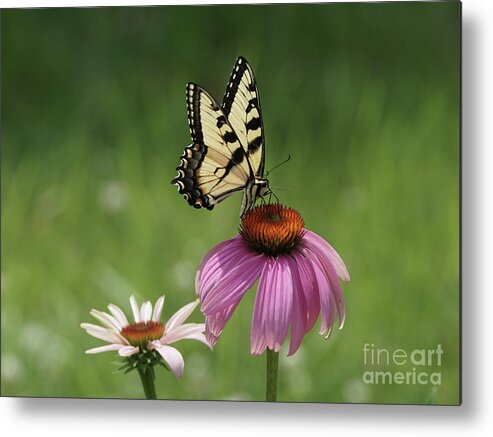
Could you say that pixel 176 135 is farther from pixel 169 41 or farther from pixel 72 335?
pixel 72 335

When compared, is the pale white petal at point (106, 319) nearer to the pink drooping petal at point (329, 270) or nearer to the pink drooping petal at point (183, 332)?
the pink drooping petal at point (183, 332)

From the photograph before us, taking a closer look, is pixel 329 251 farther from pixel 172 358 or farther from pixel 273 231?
pixel 172 358

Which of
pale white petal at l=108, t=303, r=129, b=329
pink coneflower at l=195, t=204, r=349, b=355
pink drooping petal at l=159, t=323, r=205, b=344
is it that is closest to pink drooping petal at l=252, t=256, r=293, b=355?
pink coneflower at l=195, t=204, r=349, b=355

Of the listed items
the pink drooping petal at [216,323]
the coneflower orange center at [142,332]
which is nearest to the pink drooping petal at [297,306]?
the pink drooping petal at [216,323]

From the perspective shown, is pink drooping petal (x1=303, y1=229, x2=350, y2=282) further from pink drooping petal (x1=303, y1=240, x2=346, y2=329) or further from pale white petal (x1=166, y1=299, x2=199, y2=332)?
pale white petal (x1=166, y1=299, x2=199, y2=332)

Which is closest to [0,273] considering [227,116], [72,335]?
[72,335]
